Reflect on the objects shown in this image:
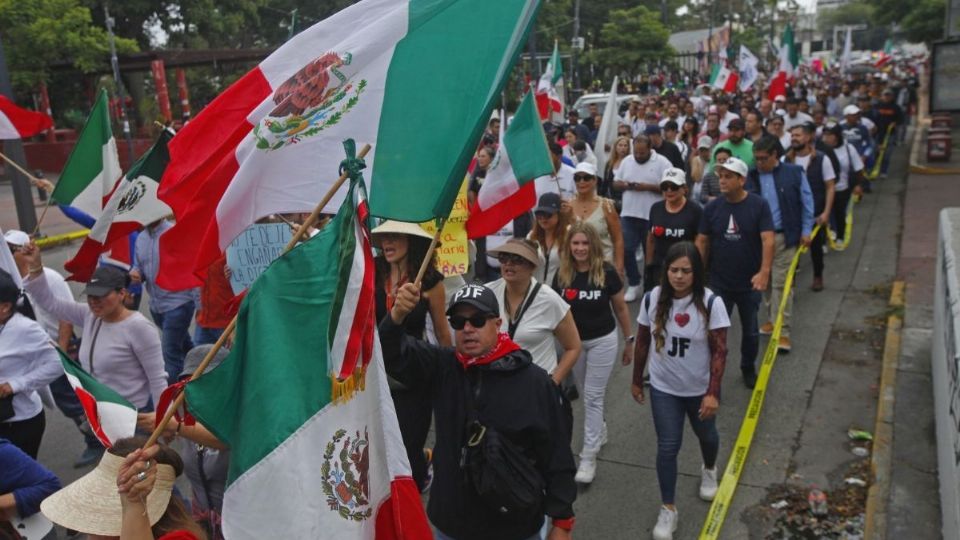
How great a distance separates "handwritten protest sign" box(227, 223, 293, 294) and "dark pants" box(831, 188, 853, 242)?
842 centimetres

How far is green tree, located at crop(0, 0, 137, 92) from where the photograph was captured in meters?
22.7

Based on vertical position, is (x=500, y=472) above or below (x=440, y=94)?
below

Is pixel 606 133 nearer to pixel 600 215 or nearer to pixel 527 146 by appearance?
pixel 600 215

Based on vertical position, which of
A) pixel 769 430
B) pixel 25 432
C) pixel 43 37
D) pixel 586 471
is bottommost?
pixel 769 430

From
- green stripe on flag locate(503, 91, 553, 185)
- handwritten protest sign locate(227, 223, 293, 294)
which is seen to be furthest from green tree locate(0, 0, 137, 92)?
handwritten protest sign locate(227, 223, 293, 294)

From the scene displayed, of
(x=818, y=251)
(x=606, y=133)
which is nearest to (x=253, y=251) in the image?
(x=818, y=251)

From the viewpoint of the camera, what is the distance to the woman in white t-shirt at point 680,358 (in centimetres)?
487

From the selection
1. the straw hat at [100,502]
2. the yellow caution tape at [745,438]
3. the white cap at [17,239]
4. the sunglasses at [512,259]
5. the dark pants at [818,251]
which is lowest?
the yellow caution tape at [745,438]

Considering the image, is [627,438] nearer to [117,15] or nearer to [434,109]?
[434,109]

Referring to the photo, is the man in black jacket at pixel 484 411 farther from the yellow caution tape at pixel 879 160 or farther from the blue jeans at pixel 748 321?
the yellow caution tape at pixel 879 160

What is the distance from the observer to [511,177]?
5988mm

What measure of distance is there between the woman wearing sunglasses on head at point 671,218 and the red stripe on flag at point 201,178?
4.26 meters

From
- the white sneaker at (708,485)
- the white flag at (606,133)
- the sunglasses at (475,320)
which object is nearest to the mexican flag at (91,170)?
the sunglasses at (475,320)

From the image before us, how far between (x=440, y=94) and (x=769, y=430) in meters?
4.12
